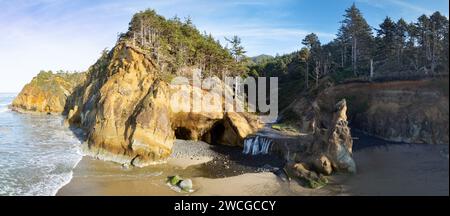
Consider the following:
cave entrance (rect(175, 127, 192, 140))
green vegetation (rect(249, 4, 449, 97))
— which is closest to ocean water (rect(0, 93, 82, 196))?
cave entrance (rect(175, 127, 192, 140))

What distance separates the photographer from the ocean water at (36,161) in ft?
56.9

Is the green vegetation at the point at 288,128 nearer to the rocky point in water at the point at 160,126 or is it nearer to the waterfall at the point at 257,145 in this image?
the rocky point in water at the point at 160,126

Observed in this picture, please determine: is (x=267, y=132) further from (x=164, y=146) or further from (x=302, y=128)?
(x=164, y=146)

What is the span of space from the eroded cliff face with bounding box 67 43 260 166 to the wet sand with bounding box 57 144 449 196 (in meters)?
1.54

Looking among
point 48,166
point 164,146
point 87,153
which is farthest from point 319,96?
point 48,166

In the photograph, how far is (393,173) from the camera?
10500 mm

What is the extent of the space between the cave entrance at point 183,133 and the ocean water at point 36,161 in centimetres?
774

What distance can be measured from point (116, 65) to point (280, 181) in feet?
62.6

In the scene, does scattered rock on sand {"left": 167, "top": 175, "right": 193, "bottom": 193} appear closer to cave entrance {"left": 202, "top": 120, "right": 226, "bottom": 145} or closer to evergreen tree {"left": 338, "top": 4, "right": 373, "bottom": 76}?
cave entrance {"left": 202, "top": 120, "right": 226, "bottom": 145}

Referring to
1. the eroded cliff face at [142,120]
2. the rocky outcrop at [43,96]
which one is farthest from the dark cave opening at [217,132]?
the rocky outcrop at [43,96]

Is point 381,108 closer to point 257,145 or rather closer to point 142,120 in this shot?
point 257,145

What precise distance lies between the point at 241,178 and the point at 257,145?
23.9ft

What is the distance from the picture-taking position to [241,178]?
19125 mm
